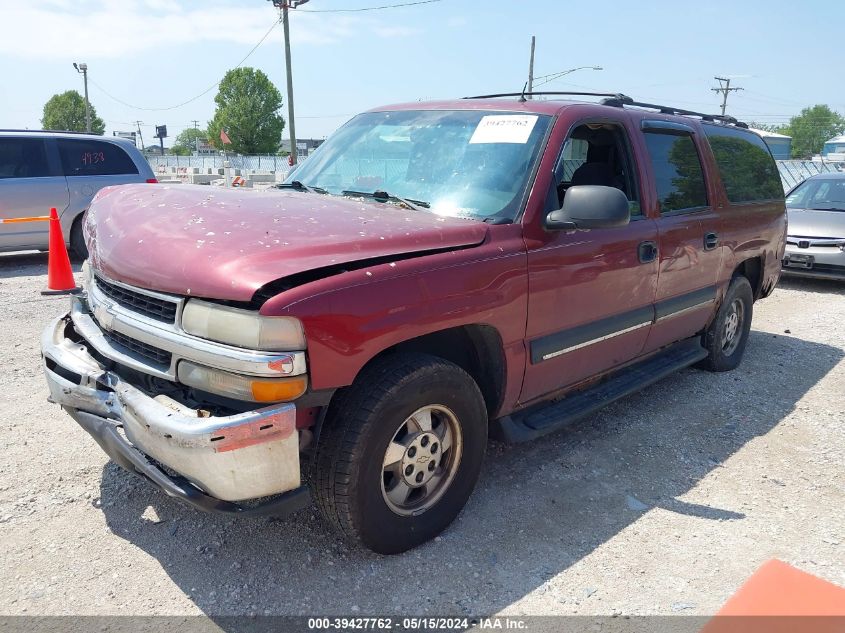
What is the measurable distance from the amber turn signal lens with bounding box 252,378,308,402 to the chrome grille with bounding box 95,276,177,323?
0.47m

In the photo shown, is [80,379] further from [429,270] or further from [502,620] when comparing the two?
[502,620]

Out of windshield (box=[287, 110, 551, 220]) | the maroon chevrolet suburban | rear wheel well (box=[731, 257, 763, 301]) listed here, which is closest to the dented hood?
the maroon chevrolet suburban

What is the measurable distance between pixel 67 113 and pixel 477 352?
98.1 meters

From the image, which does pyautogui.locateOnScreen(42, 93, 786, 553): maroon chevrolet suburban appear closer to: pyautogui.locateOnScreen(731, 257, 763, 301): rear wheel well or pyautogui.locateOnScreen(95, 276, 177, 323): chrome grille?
pyautogui.locateOnScreen(95, 276, 177, 323): chrome grille

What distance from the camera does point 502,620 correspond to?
8.13ft

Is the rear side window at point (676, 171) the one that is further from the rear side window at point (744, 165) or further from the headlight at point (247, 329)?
the headlight at point (247, 329)

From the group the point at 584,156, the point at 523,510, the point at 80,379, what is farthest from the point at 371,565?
the point at 584,156

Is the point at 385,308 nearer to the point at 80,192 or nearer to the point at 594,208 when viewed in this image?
the point at 594,208

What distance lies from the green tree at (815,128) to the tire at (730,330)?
12986 cm

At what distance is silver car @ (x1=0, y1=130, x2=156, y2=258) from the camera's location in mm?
8711

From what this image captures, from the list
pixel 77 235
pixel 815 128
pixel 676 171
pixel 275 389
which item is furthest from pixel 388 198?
pixel 815 128

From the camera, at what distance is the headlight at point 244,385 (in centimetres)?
223

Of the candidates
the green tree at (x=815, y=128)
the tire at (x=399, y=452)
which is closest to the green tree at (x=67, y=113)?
the tire at (x=399, y=452)

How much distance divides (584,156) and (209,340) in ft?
9.03
